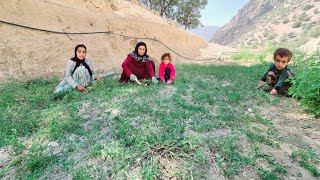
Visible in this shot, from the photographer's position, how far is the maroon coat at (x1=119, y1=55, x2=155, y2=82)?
261 inches

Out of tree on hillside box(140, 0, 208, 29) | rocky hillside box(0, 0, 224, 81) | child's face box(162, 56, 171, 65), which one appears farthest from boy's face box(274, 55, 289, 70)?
tree on hillside box(140, 0, 208, 29)

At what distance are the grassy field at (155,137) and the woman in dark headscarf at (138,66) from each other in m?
1.35

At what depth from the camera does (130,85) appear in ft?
20.2

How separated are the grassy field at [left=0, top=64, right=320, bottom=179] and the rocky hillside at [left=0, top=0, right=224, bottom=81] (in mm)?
2736

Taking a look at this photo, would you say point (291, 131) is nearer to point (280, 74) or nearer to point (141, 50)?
point (280, 74)

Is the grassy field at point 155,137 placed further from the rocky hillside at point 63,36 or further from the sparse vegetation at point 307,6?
the sparse vegetation at point 307,6

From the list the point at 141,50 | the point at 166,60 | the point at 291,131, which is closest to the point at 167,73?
the point at 166,60

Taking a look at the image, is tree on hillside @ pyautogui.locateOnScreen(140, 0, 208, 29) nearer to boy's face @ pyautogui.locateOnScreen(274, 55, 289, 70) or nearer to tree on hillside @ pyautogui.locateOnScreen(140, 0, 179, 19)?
tree on hillside @ pyautogui.locateOnScreen(140, 0, 179, 19)

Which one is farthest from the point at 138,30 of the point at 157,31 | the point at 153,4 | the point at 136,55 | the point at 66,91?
the point at 153,4

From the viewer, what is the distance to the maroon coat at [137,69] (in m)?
6.62

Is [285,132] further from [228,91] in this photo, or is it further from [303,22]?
[303,22]

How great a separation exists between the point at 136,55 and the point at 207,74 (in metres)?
2.80

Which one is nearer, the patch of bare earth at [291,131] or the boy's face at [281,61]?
the patch of bare earth at [291,131]

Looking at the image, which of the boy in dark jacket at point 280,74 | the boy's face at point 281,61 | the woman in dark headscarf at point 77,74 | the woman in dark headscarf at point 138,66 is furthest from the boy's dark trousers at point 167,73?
the boy's face at point 281,61
